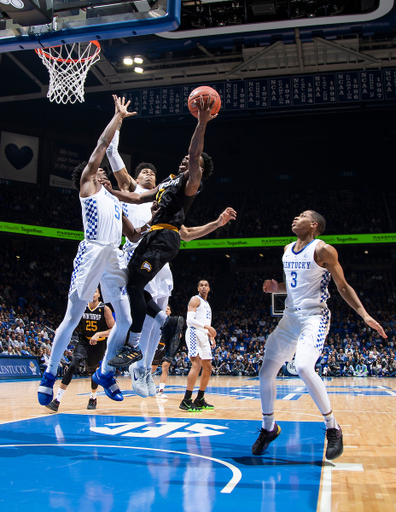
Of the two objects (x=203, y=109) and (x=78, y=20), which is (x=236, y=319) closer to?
(x=78, y=20)

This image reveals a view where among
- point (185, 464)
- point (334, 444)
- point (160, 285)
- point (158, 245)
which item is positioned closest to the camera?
point (185, 464)

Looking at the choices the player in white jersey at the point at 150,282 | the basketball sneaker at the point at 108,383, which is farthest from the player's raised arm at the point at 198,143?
the basketball sneaker at the point at 108,383

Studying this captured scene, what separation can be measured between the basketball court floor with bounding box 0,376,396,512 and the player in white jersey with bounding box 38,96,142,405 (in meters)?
0.76

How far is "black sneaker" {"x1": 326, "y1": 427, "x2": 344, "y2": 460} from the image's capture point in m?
4.01

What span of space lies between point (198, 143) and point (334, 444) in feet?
9.82

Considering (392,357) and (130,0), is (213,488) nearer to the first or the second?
(130,0)

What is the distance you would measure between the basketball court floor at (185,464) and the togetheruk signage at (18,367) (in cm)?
917

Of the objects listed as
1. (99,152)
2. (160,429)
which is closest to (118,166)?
(99,152)

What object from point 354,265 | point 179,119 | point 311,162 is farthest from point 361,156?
point 179,119

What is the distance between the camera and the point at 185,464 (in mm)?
3979

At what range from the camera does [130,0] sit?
5.11 meters

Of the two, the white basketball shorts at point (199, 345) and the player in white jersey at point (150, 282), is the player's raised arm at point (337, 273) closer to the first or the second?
the player in white jersey at point (150, 282)

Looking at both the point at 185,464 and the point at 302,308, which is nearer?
the point at 185,464

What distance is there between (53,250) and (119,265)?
2502cm
